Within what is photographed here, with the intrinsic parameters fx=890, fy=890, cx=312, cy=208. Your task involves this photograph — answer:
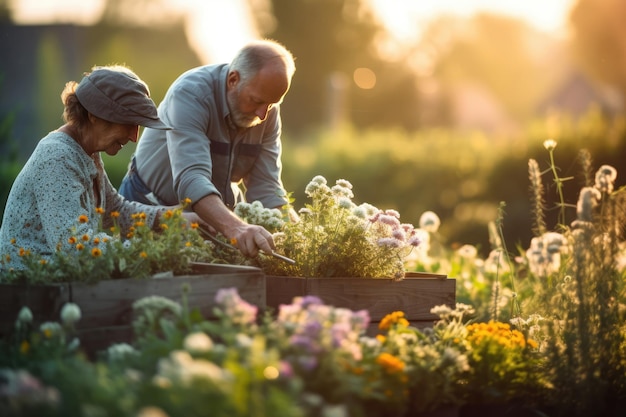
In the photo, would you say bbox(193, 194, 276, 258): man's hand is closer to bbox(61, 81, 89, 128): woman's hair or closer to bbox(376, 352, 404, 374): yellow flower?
bbox(61, 81, 89, 128): woman's hair

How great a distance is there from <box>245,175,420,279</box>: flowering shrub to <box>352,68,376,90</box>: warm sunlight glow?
3671 centimetres

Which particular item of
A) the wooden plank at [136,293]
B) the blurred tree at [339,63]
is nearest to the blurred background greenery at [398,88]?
the blurred tree at [339,63]

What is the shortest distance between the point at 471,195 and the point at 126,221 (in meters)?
8.33

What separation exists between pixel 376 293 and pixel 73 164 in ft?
4.70

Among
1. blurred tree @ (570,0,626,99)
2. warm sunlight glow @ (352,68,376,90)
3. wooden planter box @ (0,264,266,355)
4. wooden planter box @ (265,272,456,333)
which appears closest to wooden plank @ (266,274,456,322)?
wooden planter box @ (265,272,456,333)

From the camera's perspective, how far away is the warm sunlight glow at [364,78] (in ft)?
133

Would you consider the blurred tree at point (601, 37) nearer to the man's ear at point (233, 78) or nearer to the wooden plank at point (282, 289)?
the man's ear at point (233, 78)

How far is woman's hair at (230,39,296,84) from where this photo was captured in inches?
170

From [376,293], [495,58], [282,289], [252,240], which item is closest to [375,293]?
[376,293]

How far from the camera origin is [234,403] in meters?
2.19

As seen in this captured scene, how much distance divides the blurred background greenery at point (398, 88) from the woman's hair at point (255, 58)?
681 centimetres

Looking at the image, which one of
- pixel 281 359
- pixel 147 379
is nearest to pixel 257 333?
pixel 281 359

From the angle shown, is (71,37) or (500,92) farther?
(500,92)

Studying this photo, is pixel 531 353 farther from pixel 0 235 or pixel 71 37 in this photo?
pixel 71 37
